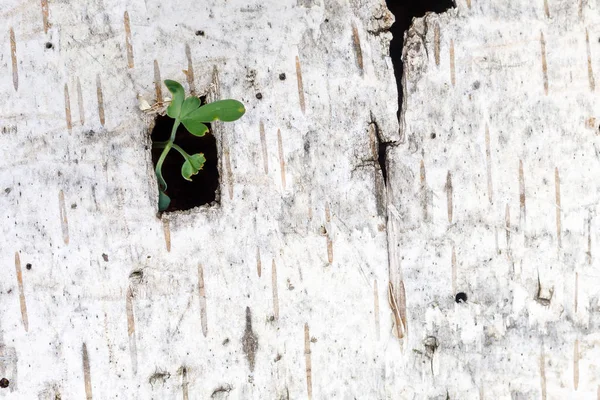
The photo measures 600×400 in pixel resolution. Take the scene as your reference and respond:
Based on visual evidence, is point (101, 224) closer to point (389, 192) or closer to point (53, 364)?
point (53, 364)

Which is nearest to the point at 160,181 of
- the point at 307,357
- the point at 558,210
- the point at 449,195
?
the point at 307,357

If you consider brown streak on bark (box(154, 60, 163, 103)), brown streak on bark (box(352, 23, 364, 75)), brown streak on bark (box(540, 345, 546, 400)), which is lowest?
brown streak on bark (box(540, 345, 546, 400))

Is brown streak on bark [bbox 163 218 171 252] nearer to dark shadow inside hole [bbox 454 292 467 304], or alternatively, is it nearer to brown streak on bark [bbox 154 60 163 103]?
brown streak on bark [bbox 154 60 163 103]

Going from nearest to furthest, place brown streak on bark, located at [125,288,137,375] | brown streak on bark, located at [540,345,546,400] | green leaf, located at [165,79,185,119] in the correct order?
green leaf, located at [165,79,185,119], brown streak on bark, located at [125,288,137,375], brown streak on bark, located at [540,345,546,400]

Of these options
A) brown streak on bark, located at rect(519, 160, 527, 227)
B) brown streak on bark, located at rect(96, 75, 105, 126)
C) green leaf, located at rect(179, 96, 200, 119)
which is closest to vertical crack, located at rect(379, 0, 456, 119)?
brown streak on bark, located at rect(519, 160, 527, 227)

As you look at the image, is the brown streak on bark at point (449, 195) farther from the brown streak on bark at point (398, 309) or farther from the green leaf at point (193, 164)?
the green leaf at point (193, 164)

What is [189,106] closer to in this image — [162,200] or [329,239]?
[162,200]

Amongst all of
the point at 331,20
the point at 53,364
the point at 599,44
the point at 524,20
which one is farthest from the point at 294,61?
the point at 53,364
